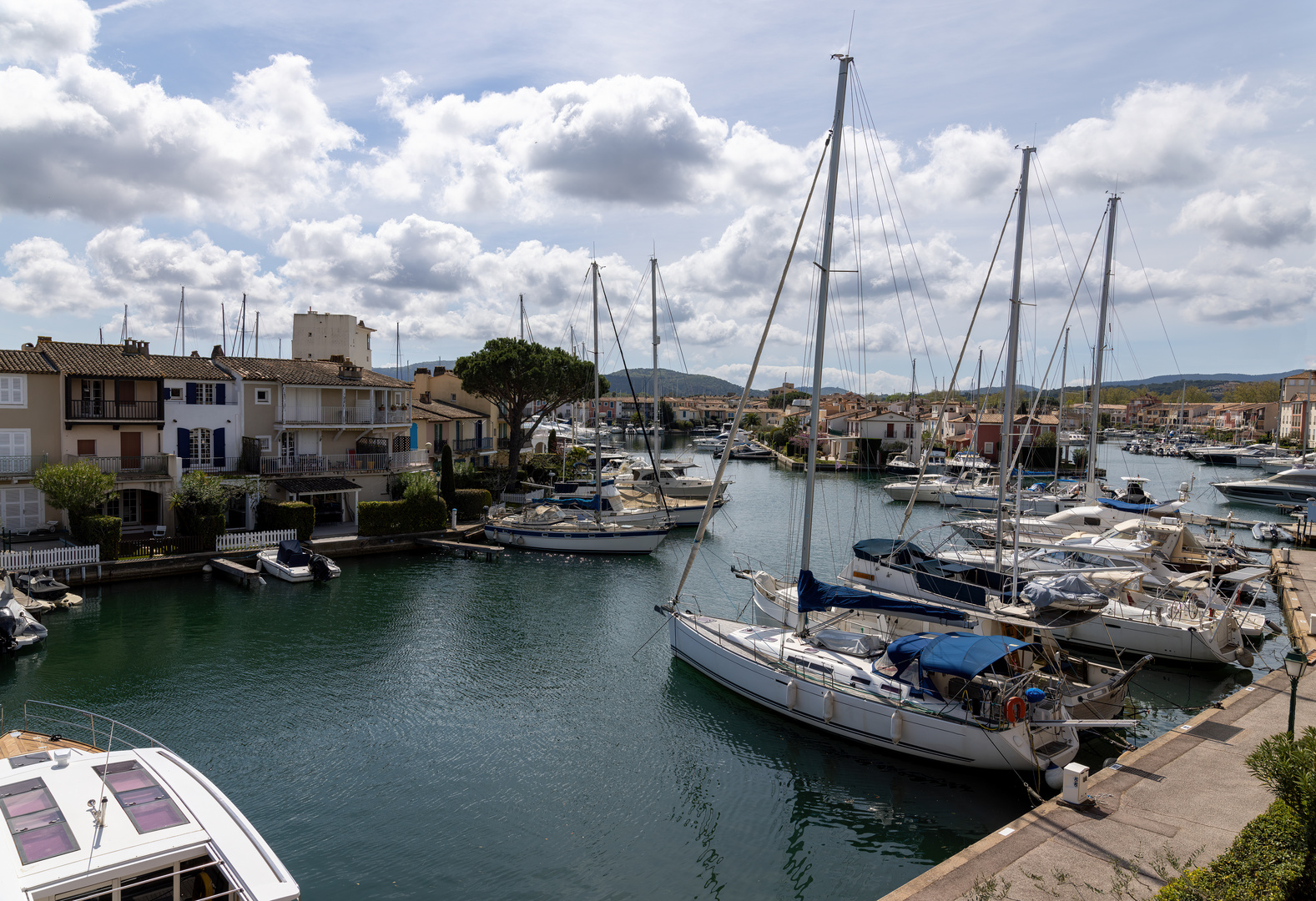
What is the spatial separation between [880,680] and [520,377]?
37.2 meters

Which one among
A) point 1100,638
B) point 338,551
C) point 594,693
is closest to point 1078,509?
point 1100,638

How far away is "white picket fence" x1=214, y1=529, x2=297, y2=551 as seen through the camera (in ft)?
114

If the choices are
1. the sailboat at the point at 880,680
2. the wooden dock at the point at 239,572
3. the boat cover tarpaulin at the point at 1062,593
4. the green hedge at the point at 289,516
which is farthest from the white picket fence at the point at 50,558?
the boat cover tarpaulin at the point at 1062,593

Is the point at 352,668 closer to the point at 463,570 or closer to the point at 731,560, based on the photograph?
the point at 463,570

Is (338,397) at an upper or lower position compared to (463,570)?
upper

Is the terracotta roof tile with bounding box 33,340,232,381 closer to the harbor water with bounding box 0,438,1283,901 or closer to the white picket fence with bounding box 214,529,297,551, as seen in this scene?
the white picket fence with bounding box 214,529,297,551

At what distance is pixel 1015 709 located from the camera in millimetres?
15414

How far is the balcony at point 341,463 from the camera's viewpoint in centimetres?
4016

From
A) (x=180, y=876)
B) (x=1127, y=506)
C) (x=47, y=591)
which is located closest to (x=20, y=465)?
(x=47, y=591)

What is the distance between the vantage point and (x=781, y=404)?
174625 millimetres

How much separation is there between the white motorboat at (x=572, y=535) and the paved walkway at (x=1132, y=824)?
26.9 m

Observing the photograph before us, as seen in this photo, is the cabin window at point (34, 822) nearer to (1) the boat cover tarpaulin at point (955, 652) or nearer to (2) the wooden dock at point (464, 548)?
(1) the boat cover tarpaulin at point (955, 652)

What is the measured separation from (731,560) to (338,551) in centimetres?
2001

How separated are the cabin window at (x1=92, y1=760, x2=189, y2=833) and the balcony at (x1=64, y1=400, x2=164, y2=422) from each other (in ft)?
99.7
